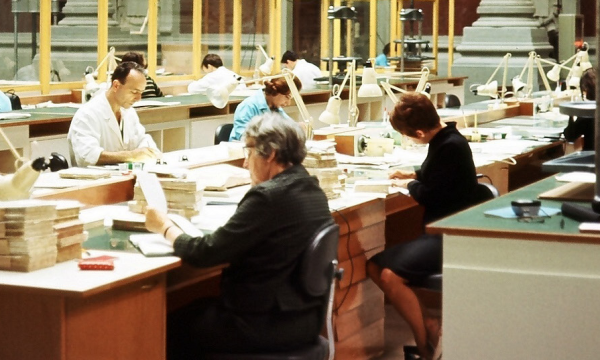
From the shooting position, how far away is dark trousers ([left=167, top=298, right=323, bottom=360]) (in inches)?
137

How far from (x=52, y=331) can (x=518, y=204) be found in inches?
61.3

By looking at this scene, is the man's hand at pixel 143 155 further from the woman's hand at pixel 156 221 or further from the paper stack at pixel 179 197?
the woman's hand at pixel 156 221

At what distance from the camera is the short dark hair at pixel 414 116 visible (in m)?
4.95

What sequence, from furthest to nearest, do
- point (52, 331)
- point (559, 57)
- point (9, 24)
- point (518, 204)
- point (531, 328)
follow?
point (559, 57)
point (9, 24)
point (518, 204)
point (531, 328)
point (52, 331)

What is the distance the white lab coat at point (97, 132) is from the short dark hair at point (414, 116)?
1796 mm

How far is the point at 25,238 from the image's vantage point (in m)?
3.27

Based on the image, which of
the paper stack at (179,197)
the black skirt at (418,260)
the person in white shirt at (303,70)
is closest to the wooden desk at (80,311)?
the paper stack at (179,197)

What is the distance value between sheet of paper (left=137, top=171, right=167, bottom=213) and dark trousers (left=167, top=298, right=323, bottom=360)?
0.46 metres

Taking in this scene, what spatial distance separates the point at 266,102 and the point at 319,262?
3.74 m

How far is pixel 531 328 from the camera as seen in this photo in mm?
3457

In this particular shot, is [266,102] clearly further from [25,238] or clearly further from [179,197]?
[25,238]

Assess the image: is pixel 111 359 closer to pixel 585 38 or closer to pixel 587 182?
pixel 587 182

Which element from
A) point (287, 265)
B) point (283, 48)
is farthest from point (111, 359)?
point (283, 48)

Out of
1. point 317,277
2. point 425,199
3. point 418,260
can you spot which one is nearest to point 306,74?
point 425,199
